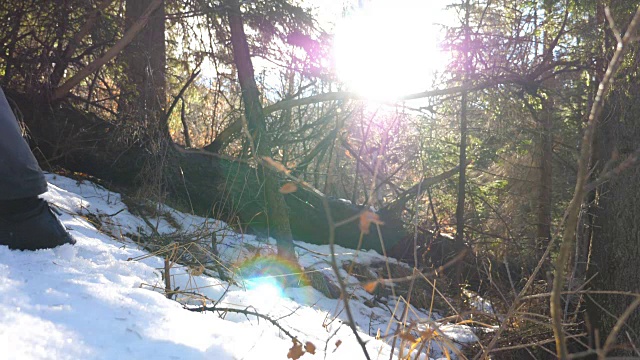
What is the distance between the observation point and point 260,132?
607 cm

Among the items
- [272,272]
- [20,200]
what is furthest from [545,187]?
[20,200]

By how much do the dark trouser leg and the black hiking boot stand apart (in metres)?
0.07

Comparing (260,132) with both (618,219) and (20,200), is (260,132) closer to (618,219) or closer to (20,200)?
(20,200)

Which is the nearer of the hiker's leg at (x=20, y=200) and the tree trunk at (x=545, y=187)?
the hiker's leg at (x=20, y=200)

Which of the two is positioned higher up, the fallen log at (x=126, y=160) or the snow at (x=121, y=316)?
the fallen log at (x=126, y=160)

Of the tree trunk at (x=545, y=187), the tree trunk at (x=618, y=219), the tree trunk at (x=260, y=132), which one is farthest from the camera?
the tree trunk at (x=545, y=187)

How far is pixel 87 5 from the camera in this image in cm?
A: 611

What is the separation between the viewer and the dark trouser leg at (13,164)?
3.00 metres

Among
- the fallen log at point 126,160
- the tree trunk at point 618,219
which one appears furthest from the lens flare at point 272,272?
the tree trunk at point 618,219

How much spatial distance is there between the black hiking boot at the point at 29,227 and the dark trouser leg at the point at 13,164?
7cm

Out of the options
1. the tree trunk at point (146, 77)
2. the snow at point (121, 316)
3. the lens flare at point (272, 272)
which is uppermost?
the tree trunk at point (146, 77)

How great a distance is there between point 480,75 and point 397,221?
2671 mm

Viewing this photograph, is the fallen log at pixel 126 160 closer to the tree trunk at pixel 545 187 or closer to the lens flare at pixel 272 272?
the lens flare at pixel 272 272

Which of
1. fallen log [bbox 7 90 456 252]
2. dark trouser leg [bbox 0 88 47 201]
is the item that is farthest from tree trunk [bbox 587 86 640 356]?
dark trouser leg [bbox 0 88 47 201]
